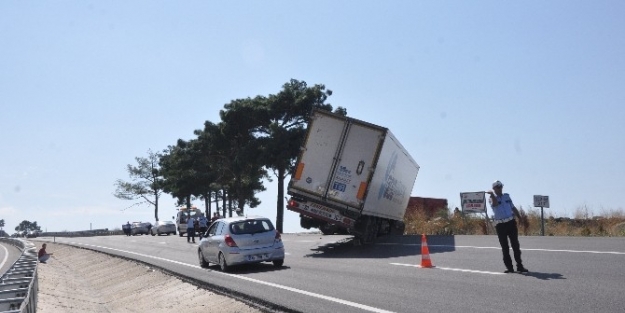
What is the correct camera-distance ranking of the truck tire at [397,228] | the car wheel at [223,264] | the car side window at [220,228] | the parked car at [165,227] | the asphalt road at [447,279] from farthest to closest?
the parked car at [165,227] < the truck tire at [397,228] < the car side window at [220,228] < the car wheel at [223,264] < the asphalt road at [447,279]

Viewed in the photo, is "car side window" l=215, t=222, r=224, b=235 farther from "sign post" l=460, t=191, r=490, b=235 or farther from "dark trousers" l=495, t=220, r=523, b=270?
"sign post" l=460, t=191, r=490, b=235

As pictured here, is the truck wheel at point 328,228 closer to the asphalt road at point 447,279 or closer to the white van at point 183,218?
the asphalt road at point 447,279

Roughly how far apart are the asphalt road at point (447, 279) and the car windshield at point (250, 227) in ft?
3.50

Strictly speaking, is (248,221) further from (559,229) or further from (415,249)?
(559,229)

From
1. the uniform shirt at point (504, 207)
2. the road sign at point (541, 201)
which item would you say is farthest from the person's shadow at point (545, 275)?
the road sign at point (541, 201)

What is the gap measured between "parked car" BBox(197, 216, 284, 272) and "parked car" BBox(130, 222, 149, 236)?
53.8 meters

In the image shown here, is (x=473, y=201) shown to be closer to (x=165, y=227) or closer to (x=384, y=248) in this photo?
(x=384, y=248)

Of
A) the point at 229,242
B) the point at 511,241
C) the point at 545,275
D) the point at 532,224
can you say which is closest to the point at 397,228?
the point at 532,224

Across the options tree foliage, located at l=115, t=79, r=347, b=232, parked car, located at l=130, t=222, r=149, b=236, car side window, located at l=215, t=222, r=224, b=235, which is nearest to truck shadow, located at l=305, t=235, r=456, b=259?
car side window, located at l=215, t=222, r=224, b=235

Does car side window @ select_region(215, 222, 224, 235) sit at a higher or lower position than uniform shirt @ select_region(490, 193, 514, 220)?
lower

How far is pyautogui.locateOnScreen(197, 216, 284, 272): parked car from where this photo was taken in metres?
18.9

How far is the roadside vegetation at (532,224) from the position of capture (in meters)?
23.8

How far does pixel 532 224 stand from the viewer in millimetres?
27266

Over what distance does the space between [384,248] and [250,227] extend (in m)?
5.52
